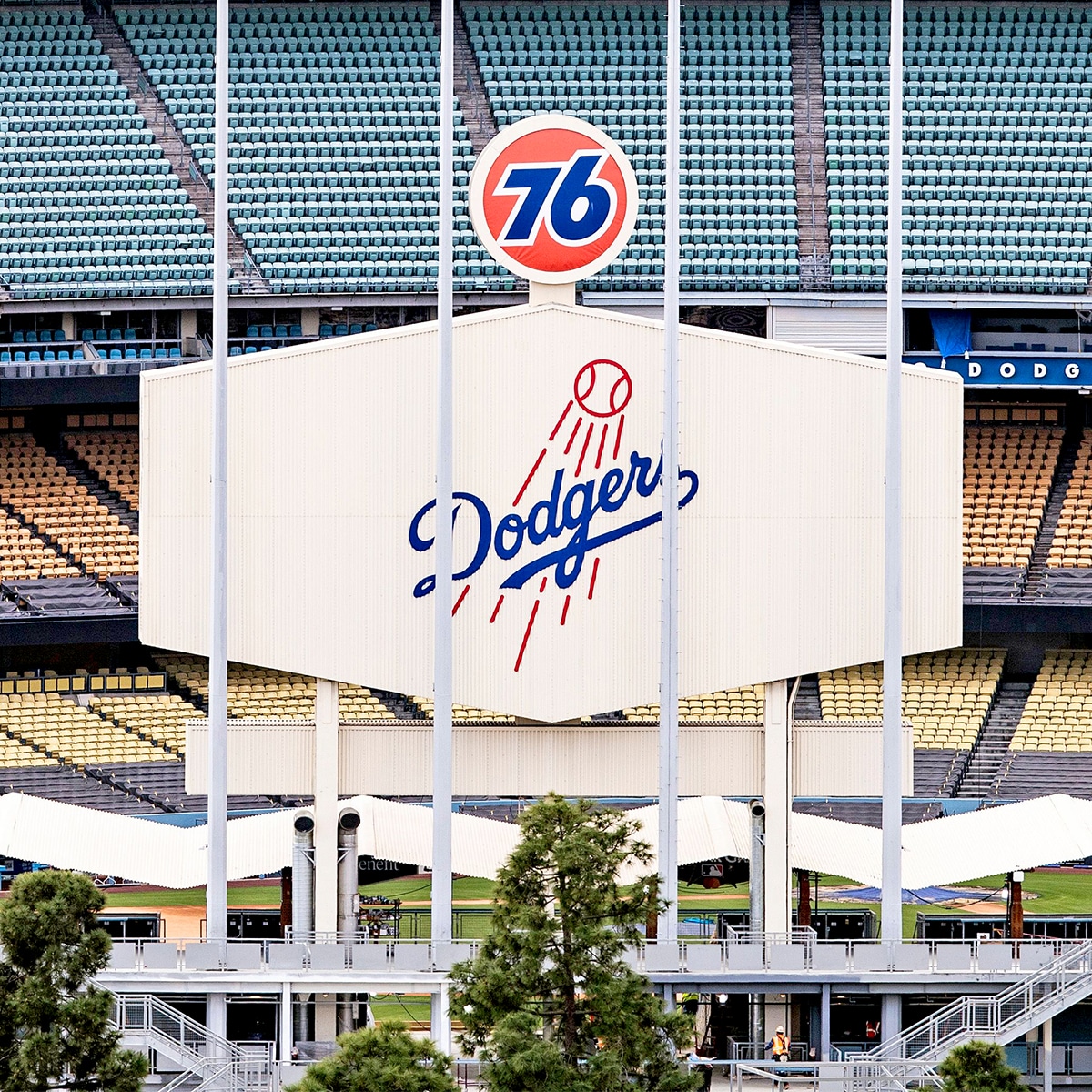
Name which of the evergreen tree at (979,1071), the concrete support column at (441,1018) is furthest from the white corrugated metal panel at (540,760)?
the evergreen tree at (979,1071)

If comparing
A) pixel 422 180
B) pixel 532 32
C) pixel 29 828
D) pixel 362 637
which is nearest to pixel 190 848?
pixel 29 828

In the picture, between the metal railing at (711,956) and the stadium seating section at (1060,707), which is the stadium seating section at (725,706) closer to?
the stadium seating section at (1060,707)

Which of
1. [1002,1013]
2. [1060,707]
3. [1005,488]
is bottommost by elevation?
[1002,1013]

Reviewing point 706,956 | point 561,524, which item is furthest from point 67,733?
point 706,956

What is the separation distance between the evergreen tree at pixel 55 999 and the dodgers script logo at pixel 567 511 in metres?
8.99

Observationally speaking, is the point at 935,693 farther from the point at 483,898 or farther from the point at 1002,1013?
the point at 1002,1013

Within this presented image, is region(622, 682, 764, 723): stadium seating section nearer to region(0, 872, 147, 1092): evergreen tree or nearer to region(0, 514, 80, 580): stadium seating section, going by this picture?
region(0, 514, 80, 580): stadium seating section

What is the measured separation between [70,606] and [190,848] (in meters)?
16.0

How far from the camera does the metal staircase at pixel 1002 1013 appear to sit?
29516 millimetres

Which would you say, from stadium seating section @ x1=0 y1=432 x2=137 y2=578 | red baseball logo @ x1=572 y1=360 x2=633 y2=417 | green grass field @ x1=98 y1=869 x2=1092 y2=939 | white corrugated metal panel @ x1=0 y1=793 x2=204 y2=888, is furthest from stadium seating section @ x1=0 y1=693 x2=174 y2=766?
red baseball logo @ x1=572 y1=360 x2=633 y2=417

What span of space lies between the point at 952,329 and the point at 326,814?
25.5m

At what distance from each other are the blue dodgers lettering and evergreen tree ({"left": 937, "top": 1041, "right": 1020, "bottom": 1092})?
1039 cm

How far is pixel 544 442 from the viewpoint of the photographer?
105ft

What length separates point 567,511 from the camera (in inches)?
1257
